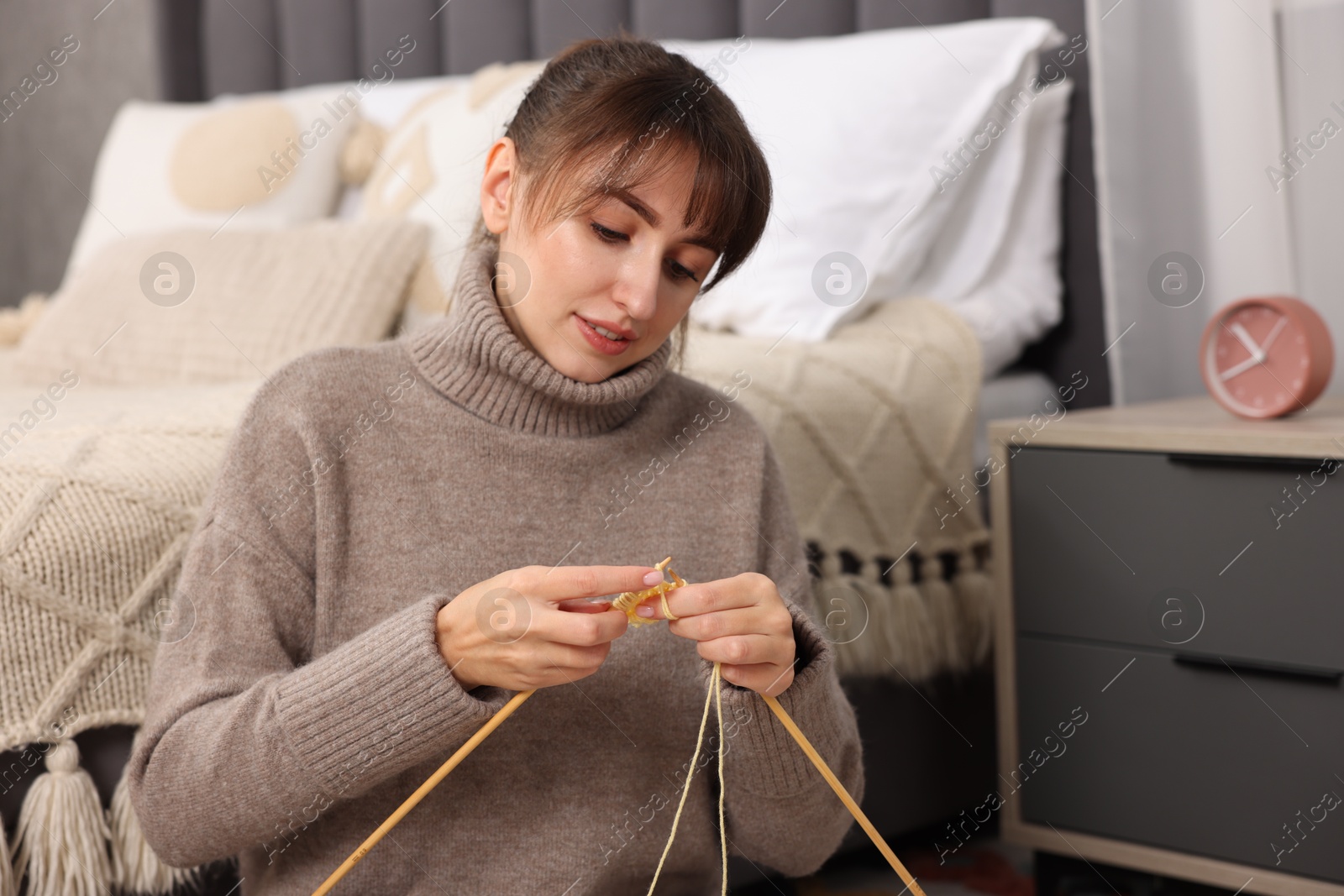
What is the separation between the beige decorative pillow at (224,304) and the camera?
59.6 inches

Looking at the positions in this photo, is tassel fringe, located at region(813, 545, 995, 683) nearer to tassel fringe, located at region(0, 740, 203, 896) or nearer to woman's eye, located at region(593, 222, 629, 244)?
woman's eye, located at region(593, 222, 629, 244)

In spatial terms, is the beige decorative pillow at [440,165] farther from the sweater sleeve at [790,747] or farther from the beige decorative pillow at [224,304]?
the sweater sleeve at [790,747]

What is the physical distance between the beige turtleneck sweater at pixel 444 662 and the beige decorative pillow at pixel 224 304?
23.6 inches

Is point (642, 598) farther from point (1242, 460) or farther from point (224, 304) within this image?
point (224, 304)

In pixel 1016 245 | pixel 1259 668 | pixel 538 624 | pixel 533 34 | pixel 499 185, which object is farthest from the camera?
pixel 533 34

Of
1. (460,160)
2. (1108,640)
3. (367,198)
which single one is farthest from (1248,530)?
(367,198)

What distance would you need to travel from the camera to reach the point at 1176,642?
1226 mm

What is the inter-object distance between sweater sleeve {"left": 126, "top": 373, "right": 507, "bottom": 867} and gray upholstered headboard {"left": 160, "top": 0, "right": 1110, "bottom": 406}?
3.16 feet

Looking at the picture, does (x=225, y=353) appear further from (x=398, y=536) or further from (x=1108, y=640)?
(x=1108, y=640)

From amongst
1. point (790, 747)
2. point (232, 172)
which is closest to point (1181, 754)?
point (790, 747)

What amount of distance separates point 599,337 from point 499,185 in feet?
0.50

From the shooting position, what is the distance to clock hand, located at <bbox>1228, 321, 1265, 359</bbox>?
1296 mm

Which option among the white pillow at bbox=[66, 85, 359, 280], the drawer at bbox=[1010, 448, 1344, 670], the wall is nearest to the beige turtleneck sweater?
the drawer at bbox=[1010, 448, 1344, 670]

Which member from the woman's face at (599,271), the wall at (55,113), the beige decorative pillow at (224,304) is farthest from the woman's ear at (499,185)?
the wall at (55,113)
